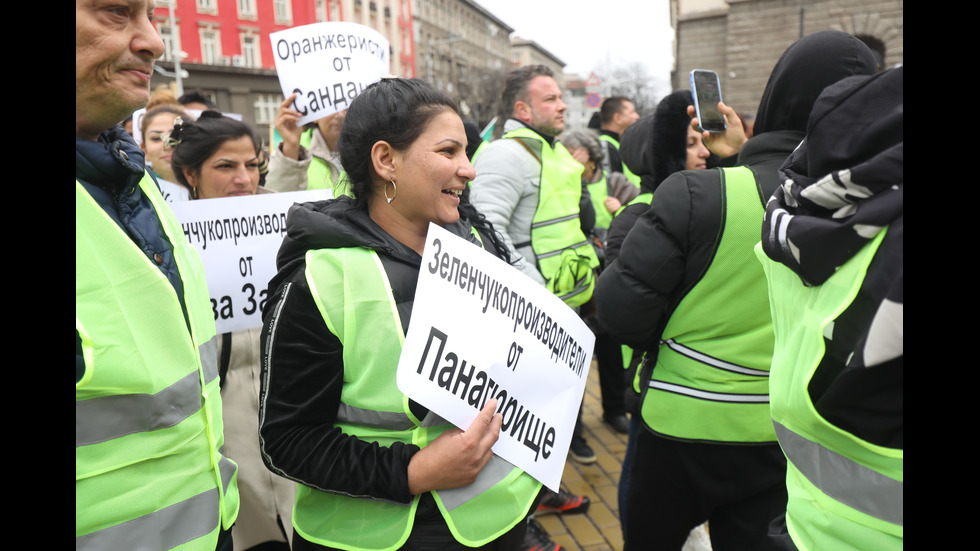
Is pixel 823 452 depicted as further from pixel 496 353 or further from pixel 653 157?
pixel 653 157

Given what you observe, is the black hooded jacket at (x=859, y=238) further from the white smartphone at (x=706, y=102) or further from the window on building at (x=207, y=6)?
the window on building at (x=207, y=6)

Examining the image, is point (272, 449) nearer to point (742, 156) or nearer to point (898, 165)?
point (898, 165)

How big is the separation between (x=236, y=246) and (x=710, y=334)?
72.7 inches

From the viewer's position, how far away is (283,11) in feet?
127

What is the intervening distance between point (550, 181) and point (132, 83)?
8.42ft

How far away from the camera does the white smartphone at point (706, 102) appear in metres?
2.46

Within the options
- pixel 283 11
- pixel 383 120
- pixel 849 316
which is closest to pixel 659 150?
pixel 383 120

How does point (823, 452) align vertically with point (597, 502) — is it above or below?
above

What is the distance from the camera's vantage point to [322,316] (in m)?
1.52

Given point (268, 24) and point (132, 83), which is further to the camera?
point (268, 24)

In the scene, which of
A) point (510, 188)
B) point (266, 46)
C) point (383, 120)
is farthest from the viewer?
point (266, 46)

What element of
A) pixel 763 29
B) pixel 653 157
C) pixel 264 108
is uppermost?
pixel 763 29
